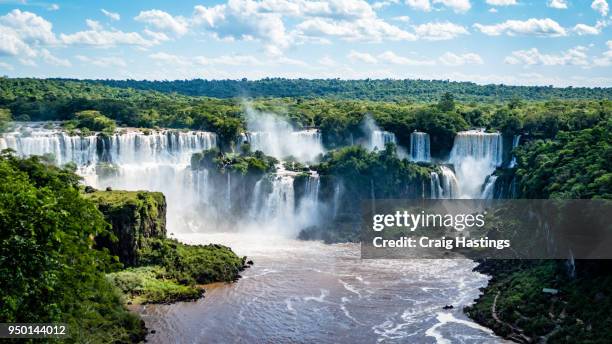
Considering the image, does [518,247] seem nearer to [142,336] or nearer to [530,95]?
[142,336]

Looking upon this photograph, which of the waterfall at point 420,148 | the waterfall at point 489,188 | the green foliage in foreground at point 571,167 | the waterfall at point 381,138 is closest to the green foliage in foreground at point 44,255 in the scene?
the green foliage in foreground at point 571,167

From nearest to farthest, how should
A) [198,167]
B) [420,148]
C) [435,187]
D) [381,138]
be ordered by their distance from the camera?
[435,187]
[198,167]
[420,148]
[381,138]

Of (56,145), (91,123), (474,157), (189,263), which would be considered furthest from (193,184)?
(474,157)

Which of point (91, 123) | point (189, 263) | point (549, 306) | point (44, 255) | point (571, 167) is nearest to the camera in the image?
point (44, 255)

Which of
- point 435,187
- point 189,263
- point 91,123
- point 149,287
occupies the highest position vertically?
point 91,123

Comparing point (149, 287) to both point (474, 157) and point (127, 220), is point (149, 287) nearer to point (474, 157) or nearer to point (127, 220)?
point (127, 220)

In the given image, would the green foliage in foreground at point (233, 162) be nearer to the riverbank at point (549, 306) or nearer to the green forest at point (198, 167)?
the green forest at point (198, 167)

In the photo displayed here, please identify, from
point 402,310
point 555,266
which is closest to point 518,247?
point 555,266
